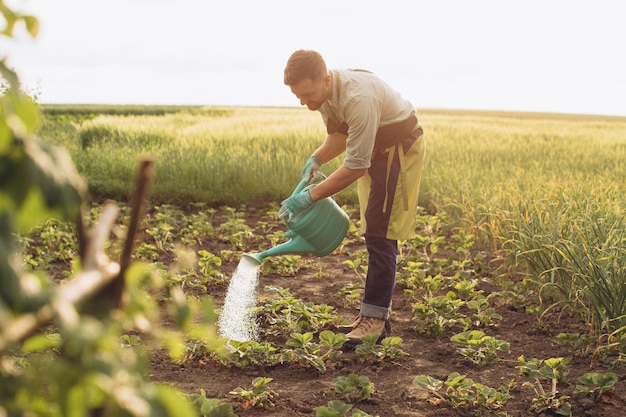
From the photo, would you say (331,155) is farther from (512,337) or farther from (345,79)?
(512,337)

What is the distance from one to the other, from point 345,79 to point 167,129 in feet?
26.6

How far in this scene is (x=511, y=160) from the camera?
956 centimetres

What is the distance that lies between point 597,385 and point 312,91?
1.70 m

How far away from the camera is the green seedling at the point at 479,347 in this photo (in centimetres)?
299

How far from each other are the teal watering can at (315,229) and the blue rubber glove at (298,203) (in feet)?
0.14

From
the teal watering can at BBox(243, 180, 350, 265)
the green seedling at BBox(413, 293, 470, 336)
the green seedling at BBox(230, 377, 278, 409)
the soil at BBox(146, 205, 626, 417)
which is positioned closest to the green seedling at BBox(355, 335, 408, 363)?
the soil at BBox(146, 205, 626, 417)

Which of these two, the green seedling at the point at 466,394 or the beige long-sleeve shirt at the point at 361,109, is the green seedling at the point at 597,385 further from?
the beige long-sleeve shirt at the point at 361,109

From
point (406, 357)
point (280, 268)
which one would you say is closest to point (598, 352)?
point (406, 357)

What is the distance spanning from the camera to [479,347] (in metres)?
3.18

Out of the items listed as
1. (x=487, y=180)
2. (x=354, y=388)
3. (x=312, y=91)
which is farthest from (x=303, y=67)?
(x=487, y=180)

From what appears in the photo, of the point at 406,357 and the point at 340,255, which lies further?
the point at 340,255

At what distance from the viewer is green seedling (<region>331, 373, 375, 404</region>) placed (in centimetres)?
263

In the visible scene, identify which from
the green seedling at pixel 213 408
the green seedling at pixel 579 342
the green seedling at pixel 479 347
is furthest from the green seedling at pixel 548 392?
the green seedling at pixel 213 408

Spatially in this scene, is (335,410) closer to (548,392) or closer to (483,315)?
(548,392)
